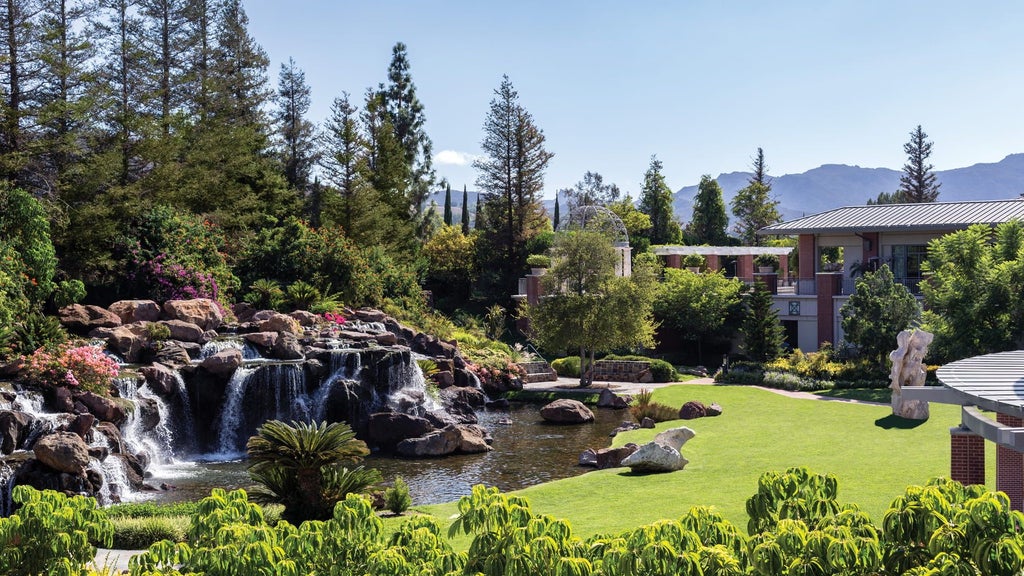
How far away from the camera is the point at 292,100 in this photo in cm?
5353

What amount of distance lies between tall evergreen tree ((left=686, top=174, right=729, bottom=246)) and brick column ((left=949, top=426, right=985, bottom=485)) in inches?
2392

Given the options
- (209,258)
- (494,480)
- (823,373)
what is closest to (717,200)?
(823,373)

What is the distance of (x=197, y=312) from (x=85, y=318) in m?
3.22

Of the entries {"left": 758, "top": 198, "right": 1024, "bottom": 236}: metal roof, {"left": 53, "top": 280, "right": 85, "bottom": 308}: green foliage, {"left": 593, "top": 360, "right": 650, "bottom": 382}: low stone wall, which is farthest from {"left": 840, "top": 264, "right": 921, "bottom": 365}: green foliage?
{"left": 53, "top": 280, "right": 85, "bottom": 308}: green foliage

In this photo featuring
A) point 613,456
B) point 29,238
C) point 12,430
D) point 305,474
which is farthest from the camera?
point 29,238

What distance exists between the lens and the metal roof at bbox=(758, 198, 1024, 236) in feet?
121

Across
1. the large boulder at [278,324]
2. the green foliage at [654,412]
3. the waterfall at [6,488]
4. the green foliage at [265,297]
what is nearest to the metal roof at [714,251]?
the green foliage at [265,297]

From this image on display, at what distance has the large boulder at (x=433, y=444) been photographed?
23.0m

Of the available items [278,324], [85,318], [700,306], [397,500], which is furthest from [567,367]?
[397,500]

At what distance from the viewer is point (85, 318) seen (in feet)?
84.1

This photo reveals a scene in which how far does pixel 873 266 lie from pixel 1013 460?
94.3 feet

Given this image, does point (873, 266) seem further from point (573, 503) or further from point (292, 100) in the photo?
point (292, 100)

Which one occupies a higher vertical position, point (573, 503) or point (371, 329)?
point (371, 329)

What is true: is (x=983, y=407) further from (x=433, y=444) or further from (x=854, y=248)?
(x=854, y=248)
